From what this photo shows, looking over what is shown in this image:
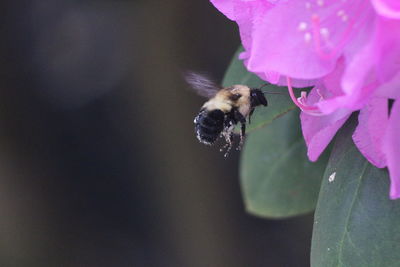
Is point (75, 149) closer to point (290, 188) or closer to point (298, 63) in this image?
point (290, 188)

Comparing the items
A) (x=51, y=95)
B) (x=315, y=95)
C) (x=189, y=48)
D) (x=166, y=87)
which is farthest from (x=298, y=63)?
(x=51, y=95)

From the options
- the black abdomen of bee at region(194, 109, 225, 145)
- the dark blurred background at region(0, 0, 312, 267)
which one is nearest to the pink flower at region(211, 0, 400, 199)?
the black abdomen of bee at region(194, 109, 225, 145)

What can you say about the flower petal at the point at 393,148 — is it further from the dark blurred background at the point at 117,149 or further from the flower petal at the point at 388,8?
the dark blurred background at the point at 117,149

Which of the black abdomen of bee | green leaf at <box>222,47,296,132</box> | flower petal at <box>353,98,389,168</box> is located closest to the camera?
flower petal at <box>353,98,389,168</box>

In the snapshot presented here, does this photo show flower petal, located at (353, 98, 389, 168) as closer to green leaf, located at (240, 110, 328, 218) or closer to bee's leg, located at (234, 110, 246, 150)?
bee's leg, located at (234, 110, 246, 150)

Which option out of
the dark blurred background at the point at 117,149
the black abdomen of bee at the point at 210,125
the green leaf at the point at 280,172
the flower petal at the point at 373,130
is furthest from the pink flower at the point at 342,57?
the dark blurred background at the point at 117,149

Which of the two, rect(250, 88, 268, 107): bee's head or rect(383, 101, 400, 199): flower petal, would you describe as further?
rect(250, 88, 268, 107): bee's head

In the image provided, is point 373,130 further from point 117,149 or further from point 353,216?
point 117,149
